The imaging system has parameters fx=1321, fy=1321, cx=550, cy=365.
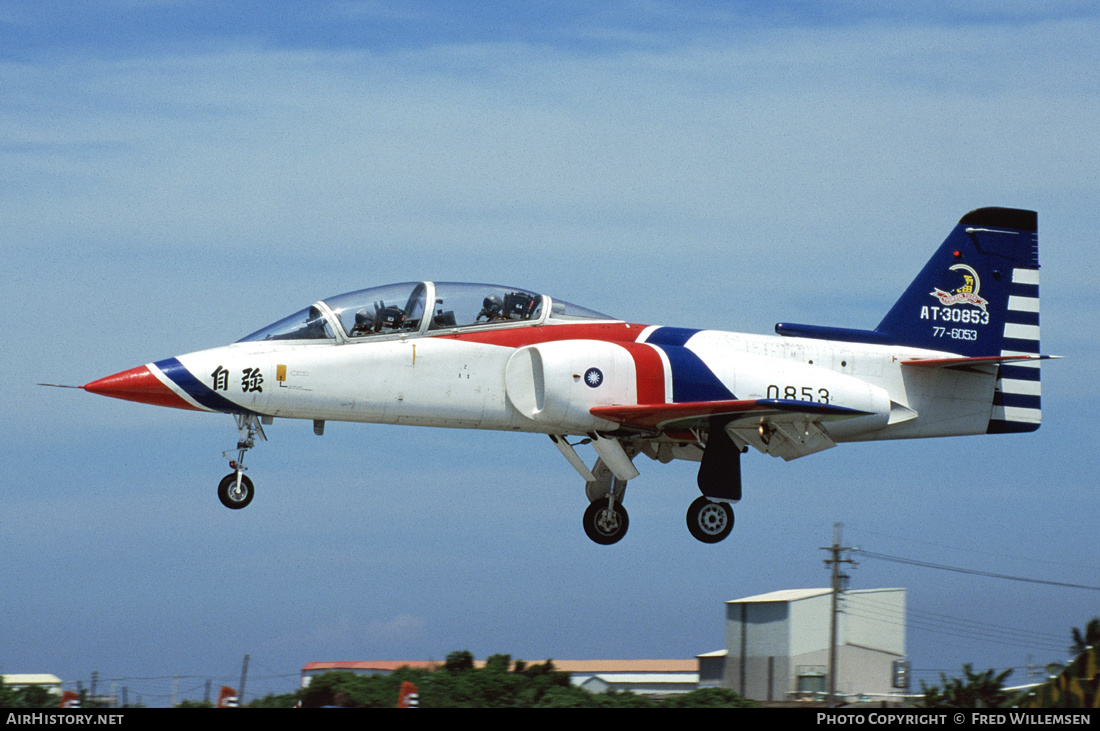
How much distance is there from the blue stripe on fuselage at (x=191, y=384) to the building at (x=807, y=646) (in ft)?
79.9

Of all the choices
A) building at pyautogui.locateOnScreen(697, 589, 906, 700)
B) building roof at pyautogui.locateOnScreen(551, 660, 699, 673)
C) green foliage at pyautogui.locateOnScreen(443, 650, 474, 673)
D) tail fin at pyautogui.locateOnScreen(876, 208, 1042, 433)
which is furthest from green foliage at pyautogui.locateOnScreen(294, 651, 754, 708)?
building roof at pyautogui.locateOnScreen(551, 660, 699, 673)

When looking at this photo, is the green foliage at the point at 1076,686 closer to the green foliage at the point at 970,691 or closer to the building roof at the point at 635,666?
the green foliage at the point at 970,691

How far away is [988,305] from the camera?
68.5ft

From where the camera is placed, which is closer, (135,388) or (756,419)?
(135,388)

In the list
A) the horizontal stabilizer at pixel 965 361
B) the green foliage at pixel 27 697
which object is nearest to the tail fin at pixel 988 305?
the horizontal stabilizer at pixel 965 361

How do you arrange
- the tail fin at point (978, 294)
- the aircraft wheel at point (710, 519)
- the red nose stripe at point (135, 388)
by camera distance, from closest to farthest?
the red nose stripe at point (135, 388)
the aircraft wheel at point (710, 519)
the tail fin at point (978, 294)

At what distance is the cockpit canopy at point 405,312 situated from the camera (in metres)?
17.6

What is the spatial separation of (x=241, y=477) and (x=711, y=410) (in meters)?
6.33

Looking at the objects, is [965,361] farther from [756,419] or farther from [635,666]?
[635,666]

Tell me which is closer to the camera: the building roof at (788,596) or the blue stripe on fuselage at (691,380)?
the blue stripe on fuselage at (691,380)

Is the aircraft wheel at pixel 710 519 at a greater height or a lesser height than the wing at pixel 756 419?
lesser

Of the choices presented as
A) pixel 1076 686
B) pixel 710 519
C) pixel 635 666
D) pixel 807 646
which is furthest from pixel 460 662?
pixel 635 666

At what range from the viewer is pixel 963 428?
20.3 metres

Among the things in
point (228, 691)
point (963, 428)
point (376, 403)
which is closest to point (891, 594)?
point (963, 428)
